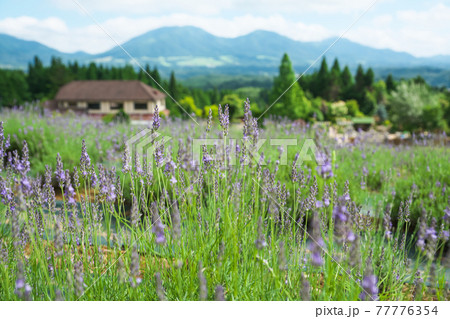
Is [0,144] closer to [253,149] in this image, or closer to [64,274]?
[64,274]

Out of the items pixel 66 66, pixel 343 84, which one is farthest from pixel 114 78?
pixel 343 84

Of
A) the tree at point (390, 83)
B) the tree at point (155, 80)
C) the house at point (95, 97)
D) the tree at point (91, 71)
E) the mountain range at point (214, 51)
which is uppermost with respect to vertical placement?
the tree at point (390, 83)

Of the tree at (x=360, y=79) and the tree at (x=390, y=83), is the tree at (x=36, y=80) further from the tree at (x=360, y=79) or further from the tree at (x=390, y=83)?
the tree at (x=390, y=83)

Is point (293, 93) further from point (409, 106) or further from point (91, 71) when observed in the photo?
point (409, 106)

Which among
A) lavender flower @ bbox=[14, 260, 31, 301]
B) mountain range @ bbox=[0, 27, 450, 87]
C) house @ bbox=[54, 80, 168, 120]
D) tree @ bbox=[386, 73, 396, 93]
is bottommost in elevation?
lavender flower @ bbox=[14, 260, 31, 301]

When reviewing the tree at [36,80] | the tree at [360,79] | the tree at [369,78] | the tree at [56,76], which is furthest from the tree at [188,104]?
the tree at [369,78]

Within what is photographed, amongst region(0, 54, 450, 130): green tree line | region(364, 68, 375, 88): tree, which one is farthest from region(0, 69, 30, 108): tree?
region(364, 68, 375, 88): tree

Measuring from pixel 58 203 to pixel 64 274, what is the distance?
3.26m

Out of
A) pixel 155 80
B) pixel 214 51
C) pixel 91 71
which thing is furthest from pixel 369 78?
pixel 155 80

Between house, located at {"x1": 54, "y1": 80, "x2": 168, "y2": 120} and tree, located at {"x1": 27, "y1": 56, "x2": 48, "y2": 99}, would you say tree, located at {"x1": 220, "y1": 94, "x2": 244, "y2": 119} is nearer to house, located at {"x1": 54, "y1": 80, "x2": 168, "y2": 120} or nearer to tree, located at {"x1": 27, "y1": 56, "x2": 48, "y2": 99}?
house, located at {"x1": 54, "y1": 80, "x2": 168, "y2": 120}

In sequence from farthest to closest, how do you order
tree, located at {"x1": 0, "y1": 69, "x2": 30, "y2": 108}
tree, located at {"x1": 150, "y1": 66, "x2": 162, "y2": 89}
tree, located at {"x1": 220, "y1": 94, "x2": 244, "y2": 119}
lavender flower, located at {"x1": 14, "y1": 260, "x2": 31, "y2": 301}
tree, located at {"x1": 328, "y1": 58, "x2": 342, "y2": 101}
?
tree, located at {"x1": 328, "y1": 58, "x2": 342, "y2": 101} < tree, located at {"x1": 0, "y1": 69, "x2": 30, "y2": 108} < tree, located at {"x1": 220, "y1": 94, "x2": 244, "y2": 119} < tree, located at {"x1": 150, "y1": 66, "x2": 162, "y2": 89} < lavender flower, located at {"x1": 14, "y1": 260, "x2": 31, "y2": 301}

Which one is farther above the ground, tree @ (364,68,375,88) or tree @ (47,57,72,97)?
tree @ (364,68,375,88)

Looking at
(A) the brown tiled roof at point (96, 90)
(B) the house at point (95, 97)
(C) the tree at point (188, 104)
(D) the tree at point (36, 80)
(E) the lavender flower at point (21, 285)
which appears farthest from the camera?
(D) the tree at point (36, 80)
